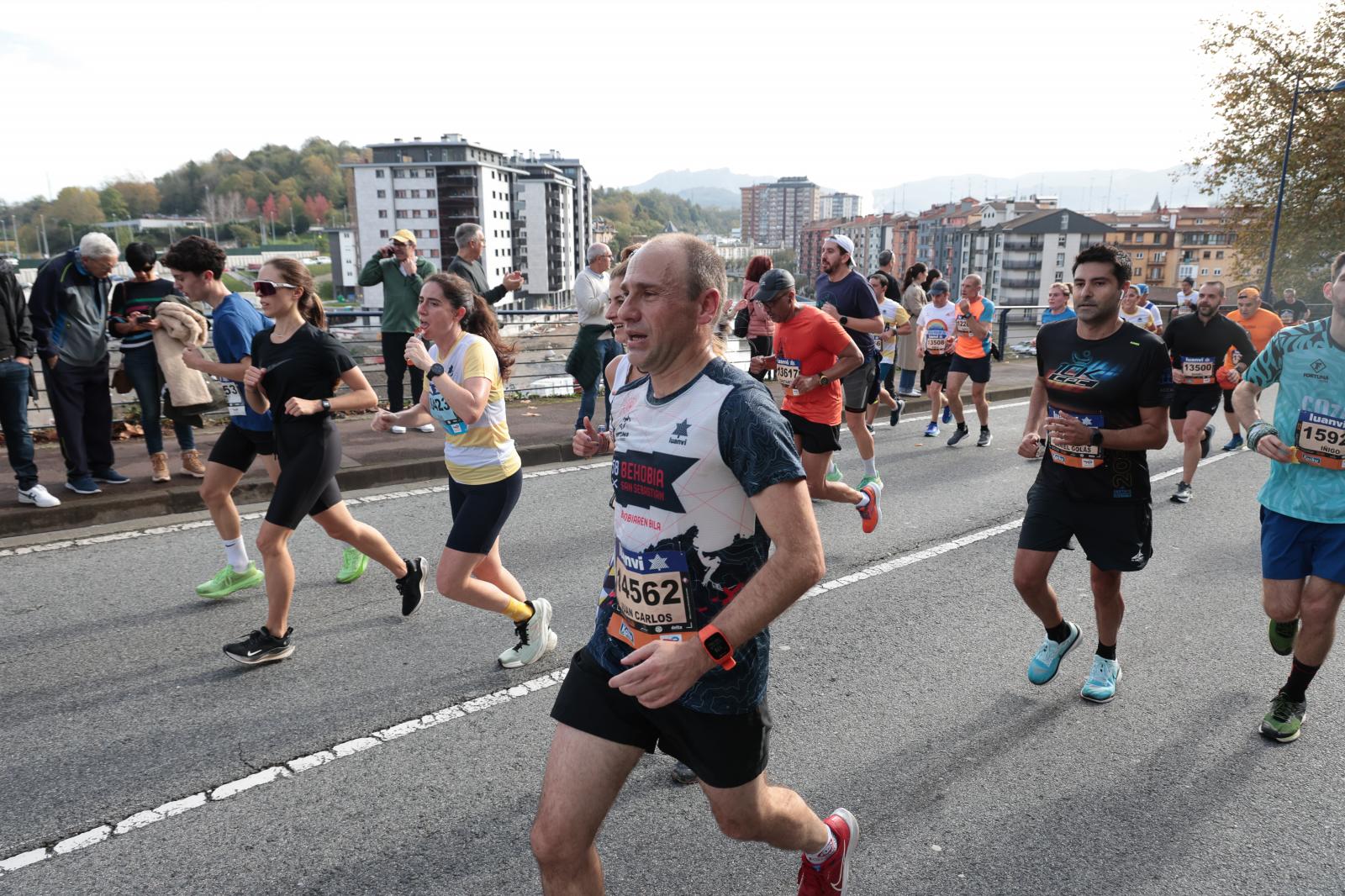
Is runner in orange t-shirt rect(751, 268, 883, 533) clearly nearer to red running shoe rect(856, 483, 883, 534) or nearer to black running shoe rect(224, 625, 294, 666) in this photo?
red running shoe rect(856, 483, 883, 534)

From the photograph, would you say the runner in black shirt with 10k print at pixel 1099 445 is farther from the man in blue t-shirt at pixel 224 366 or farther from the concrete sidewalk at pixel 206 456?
the concrete sidewalk at pixel 206 456

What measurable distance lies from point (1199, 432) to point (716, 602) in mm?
7722

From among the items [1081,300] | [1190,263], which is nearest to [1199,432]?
[1081,300]

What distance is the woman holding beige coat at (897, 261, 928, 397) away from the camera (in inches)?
548

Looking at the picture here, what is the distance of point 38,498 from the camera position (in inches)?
269

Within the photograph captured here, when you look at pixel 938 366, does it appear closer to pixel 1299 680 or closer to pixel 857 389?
pixel 857 389

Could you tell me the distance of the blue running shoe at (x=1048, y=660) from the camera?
4.26m

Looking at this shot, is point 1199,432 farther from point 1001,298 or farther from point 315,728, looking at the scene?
point 1001,298

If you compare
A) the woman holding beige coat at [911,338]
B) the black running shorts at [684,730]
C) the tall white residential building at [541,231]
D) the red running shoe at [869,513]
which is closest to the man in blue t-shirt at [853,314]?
the red running shoe at [869,513]

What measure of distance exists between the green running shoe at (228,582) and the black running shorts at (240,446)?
716 mm

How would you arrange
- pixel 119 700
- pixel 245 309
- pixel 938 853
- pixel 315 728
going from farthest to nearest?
1. pixel 245 309
2. pixel 119 700
3. pixel 315 728
4. pixel 938 853

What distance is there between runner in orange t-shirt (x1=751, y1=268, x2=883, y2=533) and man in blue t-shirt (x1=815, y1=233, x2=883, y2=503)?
61 cm

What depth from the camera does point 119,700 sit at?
4.03 meters

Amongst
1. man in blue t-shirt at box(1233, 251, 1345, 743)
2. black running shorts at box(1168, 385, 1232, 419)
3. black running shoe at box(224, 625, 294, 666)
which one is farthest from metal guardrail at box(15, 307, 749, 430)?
man in blue t-shirt at box(1233, 251, 1345, 743)
